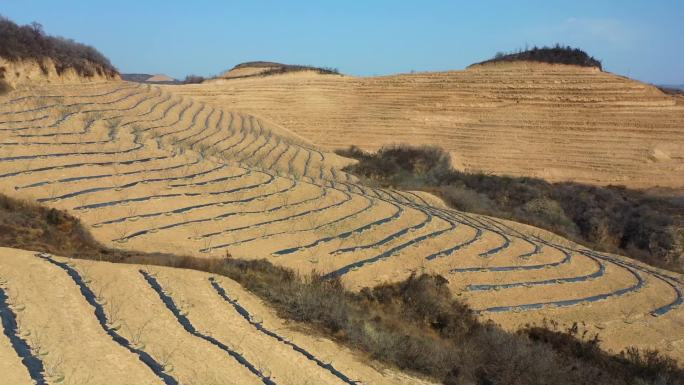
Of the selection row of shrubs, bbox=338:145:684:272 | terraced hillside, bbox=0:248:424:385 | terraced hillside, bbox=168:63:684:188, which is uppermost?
terraced hillside, bbox=168:63:684:188

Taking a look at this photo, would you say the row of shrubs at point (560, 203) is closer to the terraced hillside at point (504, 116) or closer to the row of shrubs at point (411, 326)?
the terraced hillside at point (504, 116)

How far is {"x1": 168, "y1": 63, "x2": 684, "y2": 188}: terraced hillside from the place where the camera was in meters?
19.1

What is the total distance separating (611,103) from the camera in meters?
20.5

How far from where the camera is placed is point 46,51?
1570cm

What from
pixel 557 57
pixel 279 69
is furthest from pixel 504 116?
pixel 279 69

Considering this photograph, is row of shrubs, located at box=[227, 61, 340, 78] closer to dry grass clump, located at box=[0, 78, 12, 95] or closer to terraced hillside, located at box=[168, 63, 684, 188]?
terraced hillside, located at box=[168, 63, 684, 188]


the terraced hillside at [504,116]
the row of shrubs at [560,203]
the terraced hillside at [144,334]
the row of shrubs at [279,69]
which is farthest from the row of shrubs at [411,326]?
the row of shrubs at [279,69]

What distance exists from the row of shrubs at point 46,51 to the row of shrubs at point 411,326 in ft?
28.7

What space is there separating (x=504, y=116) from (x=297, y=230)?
49.5ft

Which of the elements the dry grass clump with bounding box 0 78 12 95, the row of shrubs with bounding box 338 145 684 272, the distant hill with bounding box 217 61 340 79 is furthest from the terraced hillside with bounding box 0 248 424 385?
the distant hill with bounding box 217 61 340 79

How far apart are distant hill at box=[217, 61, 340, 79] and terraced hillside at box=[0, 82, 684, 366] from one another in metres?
17.6

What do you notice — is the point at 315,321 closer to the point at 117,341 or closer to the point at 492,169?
the point at 117,341

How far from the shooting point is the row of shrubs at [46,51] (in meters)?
14.4

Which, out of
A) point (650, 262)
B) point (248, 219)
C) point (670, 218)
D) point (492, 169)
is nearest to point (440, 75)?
point (492, 169)
